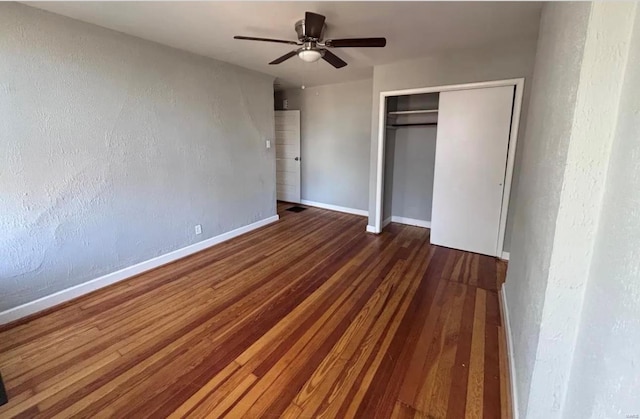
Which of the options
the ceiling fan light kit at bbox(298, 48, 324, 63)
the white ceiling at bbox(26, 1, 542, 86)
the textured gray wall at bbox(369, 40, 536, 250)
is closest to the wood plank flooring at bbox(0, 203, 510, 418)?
the textured gray wall at bbox(369, 40, 536, 250)

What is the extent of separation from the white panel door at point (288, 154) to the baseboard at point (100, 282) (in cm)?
228

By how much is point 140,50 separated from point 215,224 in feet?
6.75

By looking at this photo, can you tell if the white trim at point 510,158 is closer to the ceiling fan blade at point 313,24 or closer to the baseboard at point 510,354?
the baseboard at point 510,354

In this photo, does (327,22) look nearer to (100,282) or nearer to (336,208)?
(100,282)

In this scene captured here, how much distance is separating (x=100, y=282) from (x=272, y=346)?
192cm

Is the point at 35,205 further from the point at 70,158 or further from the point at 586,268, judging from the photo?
the point at 586,268

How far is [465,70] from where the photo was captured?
3256 millimetres

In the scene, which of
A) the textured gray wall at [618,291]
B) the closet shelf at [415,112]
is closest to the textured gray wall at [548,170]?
the textured gray wall at [618,291]

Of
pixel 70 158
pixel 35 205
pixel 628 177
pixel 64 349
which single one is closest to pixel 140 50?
pixel 70 158

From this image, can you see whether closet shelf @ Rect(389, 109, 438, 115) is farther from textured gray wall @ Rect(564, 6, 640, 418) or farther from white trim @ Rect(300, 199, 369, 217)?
textured gray wall @ Rect(564, 6, 640, 418)

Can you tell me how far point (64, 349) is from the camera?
1965 millimetres

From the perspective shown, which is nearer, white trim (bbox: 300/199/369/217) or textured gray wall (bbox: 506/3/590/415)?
textured gray wall (bbox: 506/3/590/415)

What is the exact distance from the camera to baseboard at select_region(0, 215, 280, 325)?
228 centimetres

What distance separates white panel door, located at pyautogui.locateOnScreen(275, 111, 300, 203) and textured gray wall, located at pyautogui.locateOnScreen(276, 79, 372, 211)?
126mm
